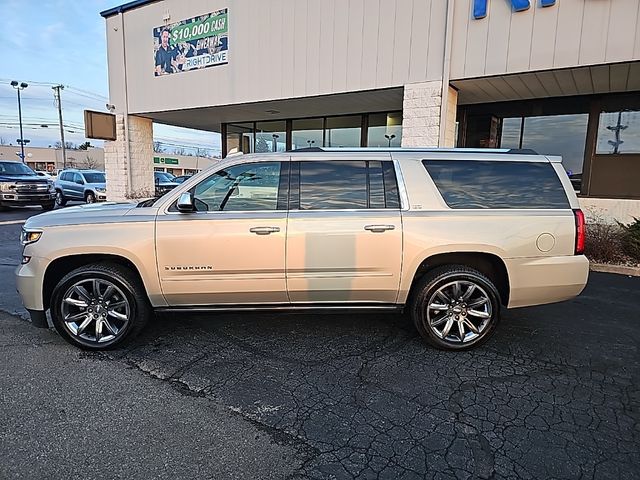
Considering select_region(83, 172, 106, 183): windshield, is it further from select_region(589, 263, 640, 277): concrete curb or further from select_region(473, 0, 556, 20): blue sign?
select_region(589, 263, 640, 277): concrete curb

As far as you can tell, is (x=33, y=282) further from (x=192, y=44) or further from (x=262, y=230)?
(x=192, y=44)

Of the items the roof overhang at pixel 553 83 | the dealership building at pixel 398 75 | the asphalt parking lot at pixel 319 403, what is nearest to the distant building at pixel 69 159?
the dealership building at pixel 398 75

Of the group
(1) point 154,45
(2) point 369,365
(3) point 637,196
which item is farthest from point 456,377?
(1) point 154,45

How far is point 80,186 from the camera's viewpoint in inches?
749

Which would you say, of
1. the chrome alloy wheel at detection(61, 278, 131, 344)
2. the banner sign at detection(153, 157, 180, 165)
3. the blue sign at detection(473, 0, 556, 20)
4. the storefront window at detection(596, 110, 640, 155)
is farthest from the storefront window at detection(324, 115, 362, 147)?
the banner sign at detection(153, 157, 180, 165)

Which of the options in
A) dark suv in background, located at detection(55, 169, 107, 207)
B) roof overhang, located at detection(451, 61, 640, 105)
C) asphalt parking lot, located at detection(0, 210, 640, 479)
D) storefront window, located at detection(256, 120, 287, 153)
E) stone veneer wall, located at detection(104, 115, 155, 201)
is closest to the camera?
asphalt parking lot, located at detection(0, 210, 640, 479)

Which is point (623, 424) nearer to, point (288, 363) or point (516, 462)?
point (516, 462)

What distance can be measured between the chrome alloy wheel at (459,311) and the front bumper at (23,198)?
56.6ft

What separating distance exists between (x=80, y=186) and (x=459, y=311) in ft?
64.4

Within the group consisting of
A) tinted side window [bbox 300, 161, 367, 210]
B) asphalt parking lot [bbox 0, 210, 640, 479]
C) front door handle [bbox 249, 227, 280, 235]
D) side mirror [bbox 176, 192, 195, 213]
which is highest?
tinted side window [bbox 300, 161, 367, 210]

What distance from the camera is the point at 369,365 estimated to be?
3635 millimetres

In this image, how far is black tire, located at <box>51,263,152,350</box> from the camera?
151 inches

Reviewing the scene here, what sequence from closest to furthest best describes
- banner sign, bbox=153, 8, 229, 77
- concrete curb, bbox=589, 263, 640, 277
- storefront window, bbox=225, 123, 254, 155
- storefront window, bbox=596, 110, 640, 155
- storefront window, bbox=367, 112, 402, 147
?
concrete curb, bbox=589, 263, 640, 277
storefront window, bbox=596, 110, 640, 155
banner sign, bbox=153, 8, 229, 77
storefront window, bbox=367, 112, 402, 147
storefront window, bbox=225, 123, 254, 155

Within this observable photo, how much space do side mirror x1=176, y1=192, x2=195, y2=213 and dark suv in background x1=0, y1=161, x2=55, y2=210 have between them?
15763 millimetres
